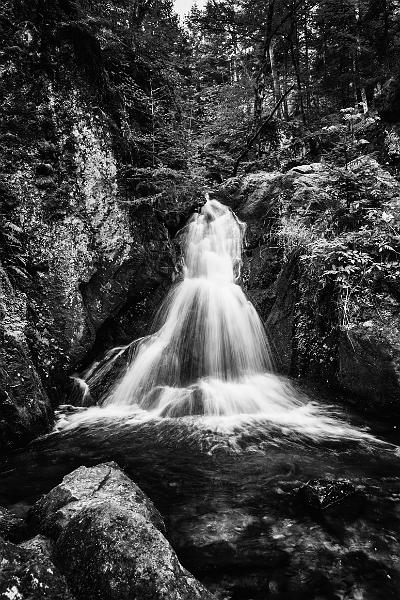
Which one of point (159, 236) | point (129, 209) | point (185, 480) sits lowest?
point (185, 480)

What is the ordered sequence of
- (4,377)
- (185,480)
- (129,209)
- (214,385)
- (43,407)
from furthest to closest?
1. (129,209)
2. (214,385)
3. (43,407)
4. (4,377)
5. (185,480)

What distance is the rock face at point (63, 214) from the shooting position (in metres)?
6.18

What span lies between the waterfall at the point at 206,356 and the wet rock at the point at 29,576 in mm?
4212

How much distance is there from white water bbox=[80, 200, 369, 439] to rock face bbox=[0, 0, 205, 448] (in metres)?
0.96

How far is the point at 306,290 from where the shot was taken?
7371mm

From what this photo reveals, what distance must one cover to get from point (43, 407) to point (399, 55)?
609 inches

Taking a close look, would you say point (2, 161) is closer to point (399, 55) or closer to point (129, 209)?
point (129, 209)

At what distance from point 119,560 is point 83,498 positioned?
1019 millimetres

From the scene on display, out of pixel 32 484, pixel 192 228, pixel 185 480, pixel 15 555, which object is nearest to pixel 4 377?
pixel 32 484

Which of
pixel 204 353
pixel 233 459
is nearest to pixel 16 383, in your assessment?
pixel 233 459

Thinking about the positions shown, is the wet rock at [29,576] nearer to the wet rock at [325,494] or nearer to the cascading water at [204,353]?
the wet rock at [325,494]

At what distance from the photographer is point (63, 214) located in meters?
7.34

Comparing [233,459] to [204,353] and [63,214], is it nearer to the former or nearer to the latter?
[204,353]

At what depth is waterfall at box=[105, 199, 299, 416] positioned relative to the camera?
6.57m
